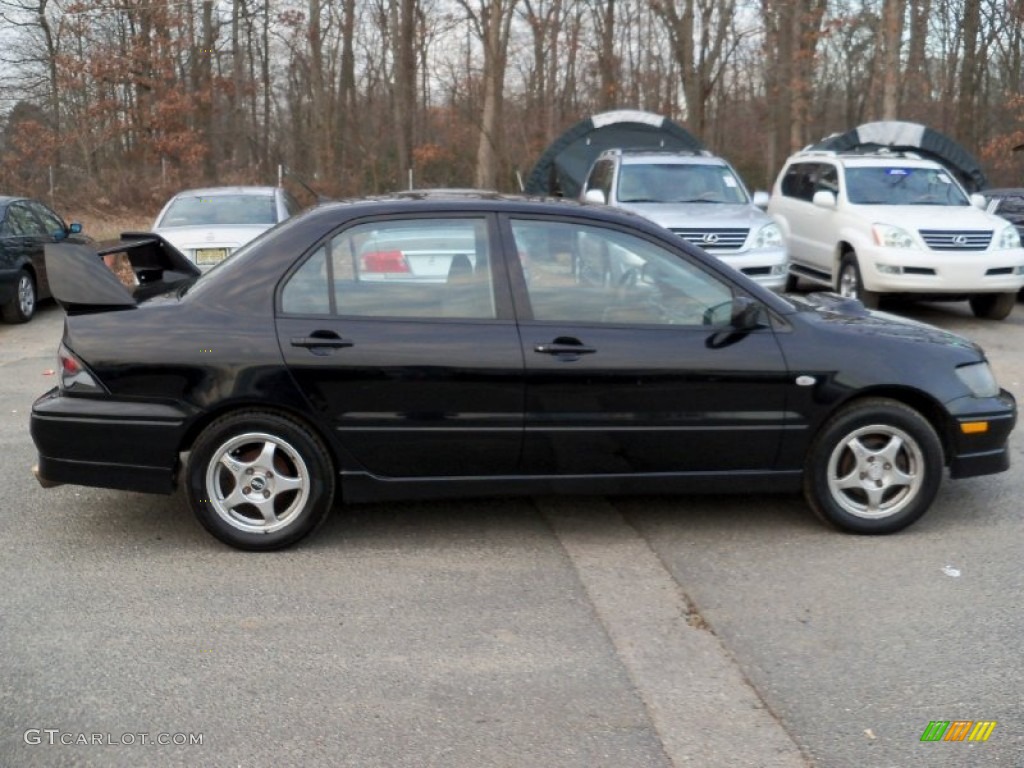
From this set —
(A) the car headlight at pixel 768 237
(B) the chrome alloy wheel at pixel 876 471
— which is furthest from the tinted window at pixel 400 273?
(A) the car headlight at pixel 768 237

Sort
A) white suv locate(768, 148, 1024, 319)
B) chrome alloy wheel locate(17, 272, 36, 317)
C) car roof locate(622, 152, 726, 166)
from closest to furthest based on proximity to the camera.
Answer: white suv locate(768, 148, 1024, 319), chrome alloy wheel locate(17, 272, 36, 317), car roof locate(622, 152, 726, 166)

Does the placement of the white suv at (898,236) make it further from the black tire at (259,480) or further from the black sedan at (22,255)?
the black sedan at (22,255)

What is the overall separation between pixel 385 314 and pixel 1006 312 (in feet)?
31.4

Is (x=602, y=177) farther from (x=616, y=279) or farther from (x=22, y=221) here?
(x=616, y=279)

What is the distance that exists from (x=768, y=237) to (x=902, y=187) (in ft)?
7.55

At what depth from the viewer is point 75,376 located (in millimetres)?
4969

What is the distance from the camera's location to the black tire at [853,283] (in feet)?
38.9

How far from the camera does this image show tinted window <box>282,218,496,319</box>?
5004mm

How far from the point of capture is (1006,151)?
27.0 metres

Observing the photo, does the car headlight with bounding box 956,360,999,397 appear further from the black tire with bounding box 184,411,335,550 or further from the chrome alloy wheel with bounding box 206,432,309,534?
the chrome alloy wheel with bounding box 206,432,309,534

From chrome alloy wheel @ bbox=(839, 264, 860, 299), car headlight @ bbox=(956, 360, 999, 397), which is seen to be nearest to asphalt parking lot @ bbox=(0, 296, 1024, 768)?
car headlight @ bbox=(956, 360, 999, 397)

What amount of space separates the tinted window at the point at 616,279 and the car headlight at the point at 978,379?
124cm

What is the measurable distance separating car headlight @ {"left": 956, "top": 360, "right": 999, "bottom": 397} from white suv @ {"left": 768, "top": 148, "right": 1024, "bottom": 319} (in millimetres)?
6371

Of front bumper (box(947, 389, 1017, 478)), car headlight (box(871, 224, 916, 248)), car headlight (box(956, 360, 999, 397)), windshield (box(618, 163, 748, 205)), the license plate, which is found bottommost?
front bumper (box(947, 389, 1017, 478))
